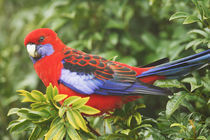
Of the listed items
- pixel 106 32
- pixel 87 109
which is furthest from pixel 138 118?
pixel 106 32

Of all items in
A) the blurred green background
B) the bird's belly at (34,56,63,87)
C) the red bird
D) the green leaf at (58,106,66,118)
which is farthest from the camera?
the blurred green background

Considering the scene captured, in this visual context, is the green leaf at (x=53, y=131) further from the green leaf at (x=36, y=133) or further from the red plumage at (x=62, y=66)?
the red plumage at (x=62, y=66)

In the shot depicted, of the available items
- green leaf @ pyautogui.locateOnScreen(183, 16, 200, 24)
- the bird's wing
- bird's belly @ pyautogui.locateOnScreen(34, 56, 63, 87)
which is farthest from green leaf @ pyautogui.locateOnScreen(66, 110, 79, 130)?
green leaf @ pyautogui.locateOnScreen(183, 16, 200, 24)

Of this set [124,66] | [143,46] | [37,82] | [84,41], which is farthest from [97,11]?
[124,66]

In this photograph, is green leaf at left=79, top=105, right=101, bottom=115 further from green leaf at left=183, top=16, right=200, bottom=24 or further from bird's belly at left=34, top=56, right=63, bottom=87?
green leaf at left=183, top=16, right=200, bottom=24

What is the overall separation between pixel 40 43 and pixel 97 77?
51cm

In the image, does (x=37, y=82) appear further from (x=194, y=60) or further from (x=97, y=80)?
(x=194, y=60)

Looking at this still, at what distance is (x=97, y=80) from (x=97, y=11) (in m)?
1.71

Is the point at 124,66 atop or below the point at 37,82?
atop

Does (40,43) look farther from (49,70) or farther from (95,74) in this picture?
(95,74)

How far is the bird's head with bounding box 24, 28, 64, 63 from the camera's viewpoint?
195 cm

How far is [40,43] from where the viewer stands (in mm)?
1991

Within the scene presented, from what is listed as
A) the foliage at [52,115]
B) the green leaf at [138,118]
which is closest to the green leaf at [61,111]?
the foliage at [52,115]

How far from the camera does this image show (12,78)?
365 cm
